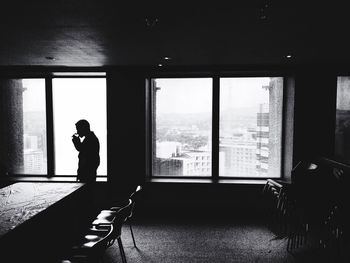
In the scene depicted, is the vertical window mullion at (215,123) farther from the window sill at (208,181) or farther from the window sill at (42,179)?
the window sill at (42,179)

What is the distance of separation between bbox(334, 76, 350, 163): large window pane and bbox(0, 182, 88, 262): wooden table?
4651 mm

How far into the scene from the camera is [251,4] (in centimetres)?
222

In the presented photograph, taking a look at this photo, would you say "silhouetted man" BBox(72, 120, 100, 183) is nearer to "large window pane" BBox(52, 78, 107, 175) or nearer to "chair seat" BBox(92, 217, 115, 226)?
"chair seat" BBox(92, 217, 115, 226)

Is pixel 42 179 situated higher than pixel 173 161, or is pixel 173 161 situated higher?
pixel 173 161

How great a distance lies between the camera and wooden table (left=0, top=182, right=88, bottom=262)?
2133mm

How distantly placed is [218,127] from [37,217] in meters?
3.79

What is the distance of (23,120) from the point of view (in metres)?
5.77

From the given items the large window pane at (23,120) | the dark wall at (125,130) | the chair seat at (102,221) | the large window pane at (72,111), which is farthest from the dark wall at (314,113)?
the large window pane at (23,120)

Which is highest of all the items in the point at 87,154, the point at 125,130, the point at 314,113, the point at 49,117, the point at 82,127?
the point at 314,113

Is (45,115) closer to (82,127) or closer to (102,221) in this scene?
(82,127)

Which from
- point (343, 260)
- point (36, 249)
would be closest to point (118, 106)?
point (36, 249)

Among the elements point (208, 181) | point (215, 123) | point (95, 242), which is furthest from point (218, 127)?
point (95, 242)

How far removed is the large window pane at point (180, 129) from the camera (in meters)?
5.51

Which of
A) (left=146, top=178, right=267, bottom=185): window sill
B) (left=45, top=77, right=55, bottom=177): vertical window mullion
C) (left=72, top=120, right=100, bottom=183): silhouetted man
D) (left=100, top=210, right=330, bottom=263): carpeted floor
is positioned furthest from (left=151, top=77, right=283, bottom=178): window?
(left=45, top=77, right=55, bottom=177): vertical window mullion
